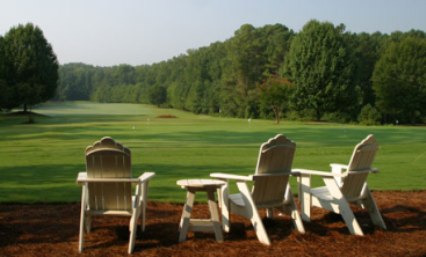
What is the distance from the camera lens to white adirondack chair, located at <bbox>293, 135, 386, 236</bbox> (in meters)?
7.18

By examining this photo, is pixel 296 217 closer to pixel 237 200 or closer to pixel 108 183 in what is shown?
pixel 237 200

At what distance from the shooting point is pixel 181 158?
17.8 metres

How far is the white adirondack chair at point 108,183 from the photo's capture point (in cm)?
625

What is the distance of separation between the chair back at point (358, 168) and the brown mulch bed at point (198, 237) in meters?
0.53

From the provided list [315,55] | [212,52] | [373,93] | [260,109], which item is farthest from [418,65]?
[212,52]

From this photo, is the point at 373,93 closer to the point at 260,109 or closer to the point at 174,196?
the point at 260,109

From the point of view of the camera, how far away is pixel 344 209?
7180 mm

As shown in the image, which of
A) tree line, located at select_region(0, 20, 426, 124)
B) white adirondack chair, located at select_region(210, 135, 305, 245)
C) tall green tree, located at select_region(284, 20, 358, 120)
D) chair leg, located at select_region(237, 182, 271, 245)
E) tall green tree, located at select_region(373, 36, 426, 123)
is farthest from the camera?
tall green tree, located at select_region(373, 36, 426, 123)

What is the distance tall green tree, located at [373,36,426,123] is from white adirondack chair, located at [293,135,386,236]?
207ft

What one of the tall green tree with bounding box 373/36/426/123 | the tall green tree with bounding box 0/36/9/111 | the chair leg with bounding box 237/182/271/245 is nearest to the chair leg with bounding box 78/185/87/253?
the chair leg with bounding box 237/182/271/245

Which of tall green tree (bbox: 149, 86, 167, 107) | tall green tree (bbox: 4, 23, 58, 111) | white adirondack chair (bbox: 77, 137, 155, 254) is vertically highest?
tall green tree (bbox: 4, 23, 58, 111)

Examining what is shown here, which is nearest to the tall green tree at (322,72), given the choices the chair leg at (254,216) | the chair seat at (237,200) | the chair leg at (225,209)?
the chair seat at (237,200)

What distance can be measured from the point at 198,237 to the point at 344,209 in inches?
81.1

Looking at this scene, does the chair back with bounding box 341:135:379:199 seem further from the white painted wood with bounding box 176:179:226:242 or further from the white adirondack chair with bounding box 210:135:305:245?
the white painted wood with bounding box 176:179:226:242
